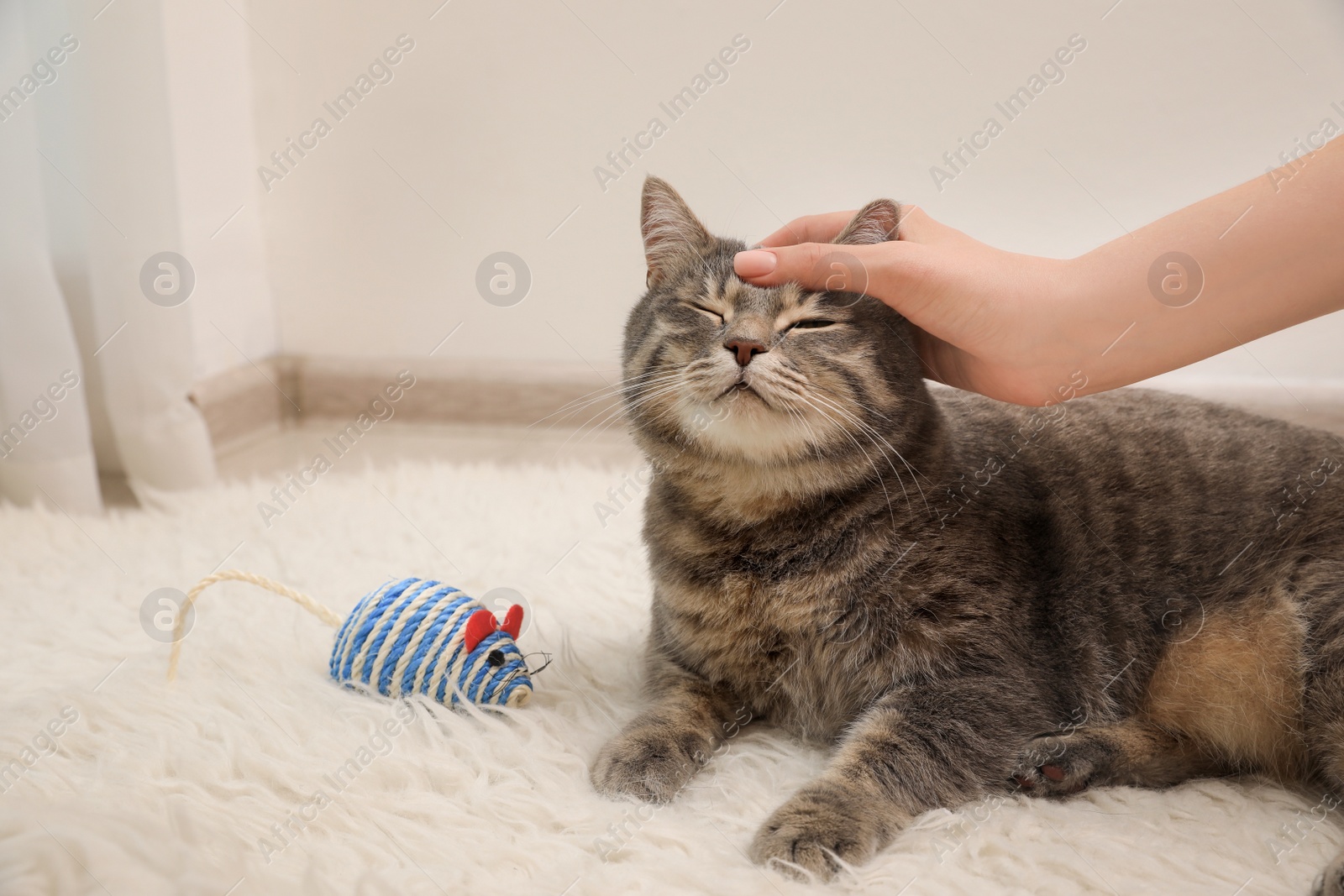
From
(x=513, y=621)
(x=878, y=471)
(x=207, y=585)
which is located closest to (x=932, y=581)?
(x=878, y=471)

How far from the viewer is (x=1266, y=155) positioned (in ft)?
6.89

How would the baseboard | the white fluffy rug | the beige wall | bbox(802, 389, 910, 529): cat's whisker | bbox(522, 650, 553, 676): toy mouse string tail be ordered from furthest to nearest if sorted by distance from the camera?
the baseboard < the beige wall < bbox(522, 650, 553, 676): toy mouse string tail < bbox(802, 389, 910, 529): cat's whisker < the white fluffy rug

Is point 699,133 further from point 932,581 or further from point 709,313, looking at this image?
point 932,581

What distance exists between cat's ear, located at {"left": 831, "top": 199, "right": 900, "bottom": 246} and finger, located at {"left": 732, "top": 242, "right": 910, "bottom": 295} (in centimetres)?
8

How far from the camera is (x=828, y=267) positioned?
1.15m

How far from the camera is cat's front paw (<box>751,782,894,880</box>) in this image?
0.90 metres

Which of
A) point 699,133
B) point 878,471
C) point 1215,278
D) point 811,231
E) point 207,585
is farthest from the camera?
point 699,133

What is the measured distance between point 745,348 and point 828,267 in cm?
16

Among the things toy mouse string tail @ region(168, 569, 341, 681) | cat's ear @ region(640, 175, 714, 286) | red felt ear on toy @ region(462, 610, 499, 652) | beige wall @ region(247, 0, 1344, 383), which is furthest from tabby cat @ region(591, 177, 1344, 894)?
beige wall @ region(247, 0, 1344, 383)

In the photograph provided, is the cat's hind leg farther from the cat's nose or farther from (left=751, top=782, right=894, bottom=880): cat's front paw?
the cat's nose

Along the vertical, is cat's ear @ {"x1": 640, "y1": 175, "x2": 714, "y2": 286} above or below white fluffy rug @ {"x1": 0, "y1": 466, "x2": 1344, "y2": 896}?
above

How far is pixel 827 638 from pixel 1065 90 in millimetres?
1645

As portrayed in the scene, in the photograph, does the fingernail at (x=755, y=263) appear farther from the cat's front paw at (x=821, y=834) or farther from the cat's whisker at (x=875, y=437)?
the cat's front paw at (x=821, y=834)

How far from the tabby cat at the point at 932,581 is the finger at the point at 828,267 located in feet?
0.06
